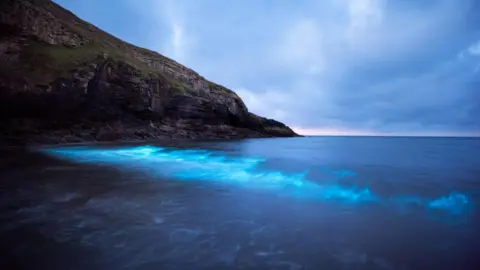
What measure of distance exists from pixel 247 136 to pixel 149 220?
64.6 m

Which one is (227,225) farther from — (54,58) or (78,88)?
(54,58)

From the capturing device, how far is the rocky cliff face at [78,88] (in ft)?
98.7

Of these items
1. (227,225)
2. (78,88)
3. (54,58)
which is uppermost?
(54,58)

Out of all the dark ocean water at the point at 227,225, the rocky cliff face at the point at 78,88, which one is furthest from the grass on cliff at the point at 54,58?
the dark ocean water at the point at 227,225

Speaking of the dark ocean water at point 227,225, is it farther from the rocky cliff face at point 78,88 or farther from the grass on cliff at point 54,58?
the grass on cliff at point 54,58

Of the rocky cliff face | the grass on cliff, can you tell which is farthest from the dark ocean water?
the grass on cliff

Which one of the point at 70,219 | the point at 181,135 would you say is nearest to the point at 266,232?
the point at 70,219

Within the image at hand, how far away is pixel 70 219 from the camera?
6.46 metres

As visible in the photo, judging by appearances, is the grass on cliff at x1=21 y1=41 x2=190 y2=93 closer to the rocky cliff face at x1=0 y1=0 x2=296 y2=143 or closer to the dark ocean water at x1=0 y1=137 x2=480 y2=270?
the rocky cliff face at x1=0 y1=0 x2=296 y2=143

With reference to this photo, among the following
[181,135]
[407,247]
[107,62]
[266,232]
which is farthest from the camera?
[181,135]

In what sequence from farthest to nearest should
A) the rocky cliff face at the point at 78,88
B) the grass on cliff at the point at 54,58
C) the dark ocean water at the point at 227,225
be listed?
the grass on cliff at the point at 54,58
the rocky cliff face at the point at 78,88
the dark ocean water at the point at 227,225

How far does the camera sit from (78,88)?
113 feet

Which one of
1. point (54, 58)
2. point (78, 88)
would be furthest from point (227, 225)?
point (54, 58)

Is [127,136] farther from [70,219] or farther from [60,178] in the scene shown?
[70,219]
